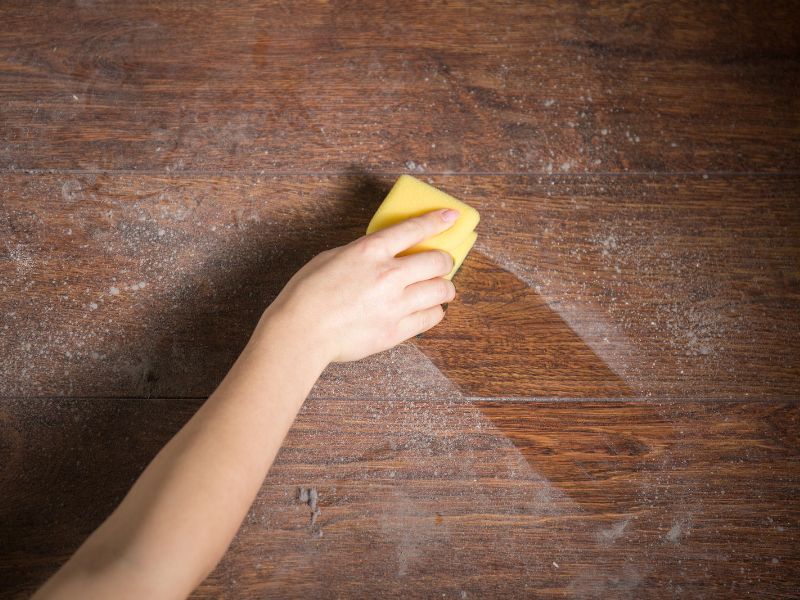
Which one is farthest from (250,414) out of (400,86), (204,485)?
(400,86)

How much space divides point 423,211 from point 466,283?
129 millimetres

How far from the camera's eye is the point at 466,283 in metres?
0.81

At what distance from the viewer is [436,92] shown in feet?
2.83

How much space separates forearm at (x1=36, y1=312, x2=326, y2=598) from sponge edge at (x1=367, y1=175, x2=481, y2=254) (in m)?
0.20

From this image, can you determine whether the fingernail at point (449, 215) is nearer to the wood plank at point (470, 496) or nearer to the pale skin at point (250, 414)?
the pale skin at point (250, 414)

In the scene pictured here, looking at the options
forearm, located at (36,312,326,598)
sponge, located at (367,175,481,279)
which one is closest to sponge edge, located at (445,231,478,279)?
sponge, located at (367,175,481,279)

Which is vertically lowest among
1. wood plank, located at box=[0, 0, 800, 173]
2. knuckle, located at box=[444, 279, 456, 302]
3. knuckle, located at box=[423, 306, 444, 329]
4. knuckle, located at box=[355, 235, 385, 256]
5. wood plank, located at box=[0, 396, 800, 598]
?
wood plank, located at box=[0, 396, 800, 598]

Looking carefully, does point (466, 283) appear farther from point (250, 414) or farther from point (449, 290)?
point (250, 414)

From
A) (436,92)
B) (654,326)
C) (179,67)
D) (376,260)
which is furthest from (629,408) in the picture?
(179,67)

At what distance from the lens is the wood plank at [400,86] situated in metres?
0.85

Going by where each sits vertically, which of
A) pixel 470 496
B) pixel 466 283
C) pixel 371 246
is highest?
pixel 371 246

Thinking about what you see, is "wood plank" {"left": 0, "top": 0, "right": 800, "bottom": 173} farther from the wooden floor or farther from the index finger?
the index finger

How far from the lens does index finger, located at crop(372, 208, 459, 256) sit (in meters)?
0.70

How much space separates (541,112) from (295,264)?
1.41 ft
